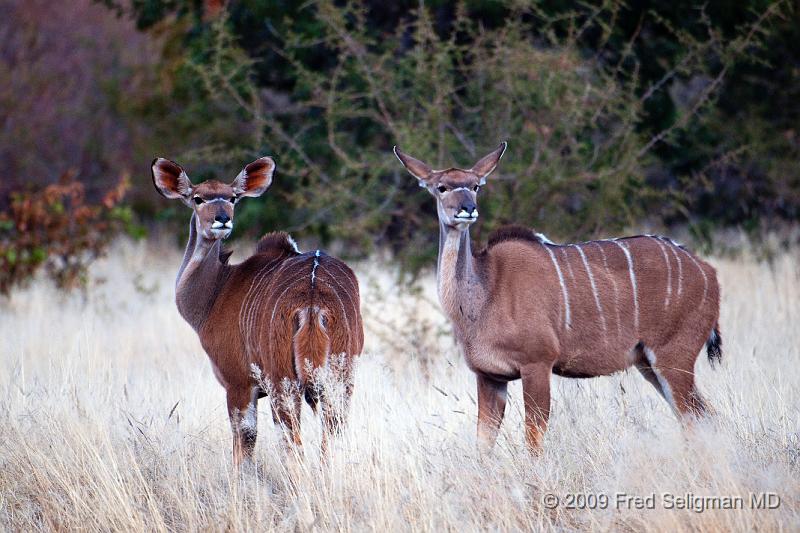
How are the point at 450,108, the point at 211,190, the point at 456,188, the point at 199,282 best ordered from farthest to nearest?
the point at 450,108
the point at 199,282
the point at 211,190
the point at 456,188

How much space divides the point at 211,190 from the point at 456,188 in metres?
1.34

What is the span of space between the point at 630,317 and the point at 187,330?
4.89 m

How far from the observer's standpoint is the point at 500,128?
27.7 ft

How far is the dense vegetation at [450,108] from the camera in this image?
325 inches

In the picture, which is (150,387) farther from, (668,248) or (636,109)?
(636,109)

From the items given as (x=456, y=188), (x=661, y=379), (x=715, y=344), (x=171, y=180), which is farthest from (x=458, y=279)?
(x=171, y=180)

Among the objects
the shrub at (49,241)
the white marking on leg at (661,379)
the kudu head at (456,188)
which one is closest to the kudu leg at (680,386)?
the white marking on leg at (661,379)

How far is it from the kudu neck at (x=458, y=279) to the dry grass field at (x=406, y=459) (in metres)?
0.33

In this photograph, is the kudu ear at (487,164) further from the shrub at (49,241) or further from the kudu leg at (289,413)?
the shrub at (49,241)

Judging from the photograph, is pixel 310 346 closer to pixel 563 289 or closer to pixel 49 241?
pixel 563 289

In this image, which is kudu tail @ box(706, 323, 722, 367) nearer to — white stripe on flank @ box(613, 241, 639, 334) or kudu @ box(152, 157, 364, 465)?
white stripe on flank @ box(613, 241, 639, 334)

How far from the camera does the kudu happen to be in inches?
195

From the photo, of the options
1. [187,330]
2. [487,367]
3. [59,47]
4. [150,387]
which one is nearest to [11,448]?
[150,387]

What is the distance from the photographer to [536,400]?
5031 millimetres
